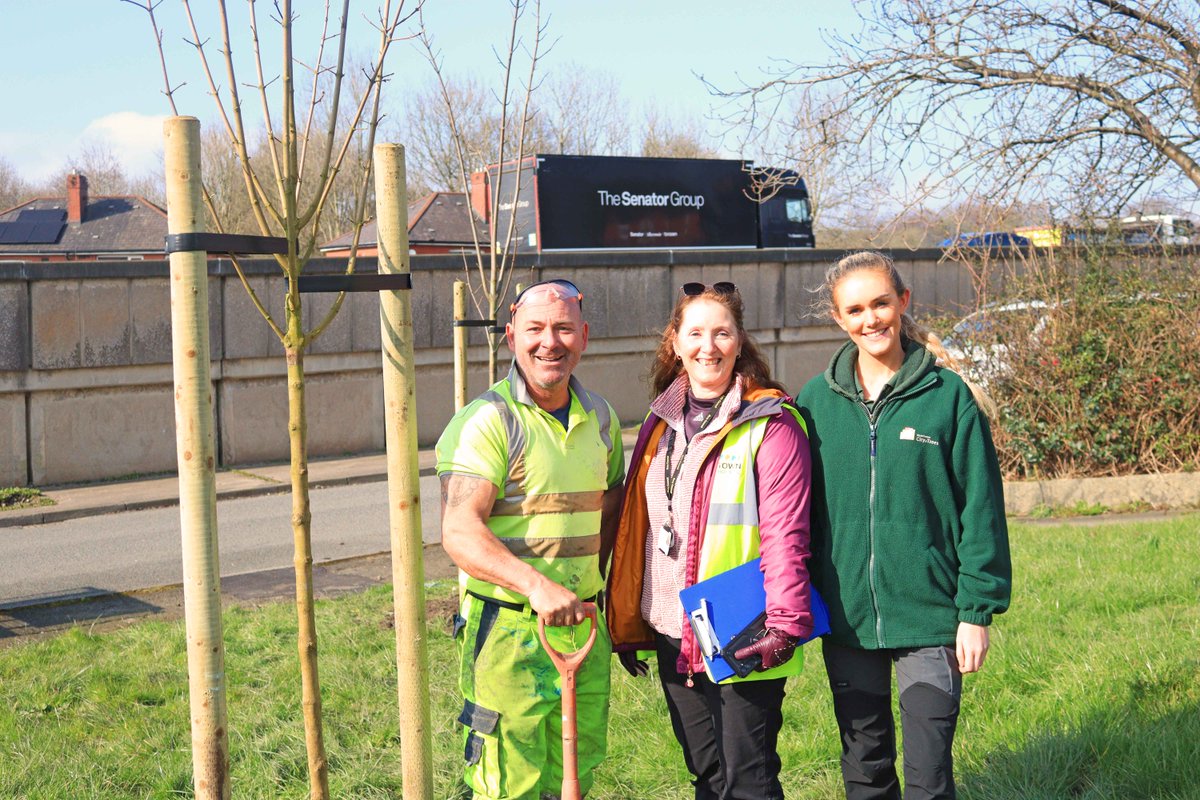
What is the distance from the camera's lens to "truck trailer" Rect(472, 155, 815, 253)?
19703 millimetres

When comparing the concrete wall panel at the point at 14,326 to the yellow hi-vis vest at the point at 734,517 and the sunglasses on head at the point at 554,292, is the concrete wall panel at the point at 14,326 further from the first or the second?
the yellow hi-vis vest at the point at 734,517

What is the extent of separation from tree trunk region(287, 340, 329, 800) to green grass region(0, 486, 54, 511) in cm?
917

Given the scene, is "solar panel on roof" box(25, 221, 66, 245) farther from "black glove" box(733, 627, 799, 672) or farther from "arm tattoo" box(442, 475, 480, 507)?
"black glove" box(733, 627, 799, 672)

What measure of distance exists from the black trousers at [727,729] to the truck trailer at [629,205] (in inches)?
610

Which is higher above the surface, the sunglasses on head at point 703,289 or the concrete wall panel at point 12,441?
the sunglasses on head at point 703,289

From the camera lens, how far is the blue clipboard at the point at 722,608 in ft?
10.3

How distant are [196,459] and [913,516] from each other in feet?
6.14

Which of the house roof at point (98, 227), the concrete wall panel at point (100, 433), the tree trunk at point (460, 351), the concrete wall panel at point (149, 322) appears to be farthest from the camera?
the house roof at point (98, 227)

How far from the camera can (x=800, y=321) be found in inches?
723

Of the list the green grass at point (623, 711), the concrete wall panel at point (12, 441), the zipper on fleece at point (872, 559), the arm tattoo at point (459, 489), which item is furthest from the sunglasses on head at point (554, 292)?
the concrete wall panel at point (12, 441)

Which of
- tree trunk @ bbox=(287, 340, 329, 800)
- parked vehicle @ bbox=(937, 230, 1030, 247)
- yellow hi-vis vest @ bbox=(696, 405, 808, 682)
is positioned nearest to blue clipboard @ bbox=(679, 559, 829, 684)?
yellow hi-vis vest @ bbox=(696, 405, 808, 682)

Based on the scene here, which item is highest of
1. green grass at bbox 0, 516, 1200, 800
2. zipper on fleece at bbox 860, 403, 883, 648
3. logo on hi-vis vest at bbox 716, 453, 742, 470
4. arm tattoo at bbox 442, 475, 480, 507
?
logo on hi-vis vest at bbox 716, 453, 742, 470

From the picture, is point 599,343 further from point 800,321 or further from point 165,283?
point 165,283

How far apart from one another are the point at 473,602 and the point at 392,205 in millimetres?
1093
